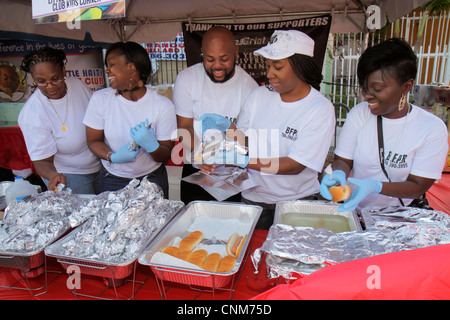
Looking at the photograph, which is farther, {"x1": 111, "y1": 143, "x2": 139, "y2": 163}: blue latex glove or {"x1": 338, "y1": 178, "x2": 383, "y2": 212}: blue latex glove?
{"x1": 111, "y1": 143, "x2": 139, "y2": 163}: blue latex glove

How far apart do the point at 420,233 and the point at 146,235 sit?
107cm

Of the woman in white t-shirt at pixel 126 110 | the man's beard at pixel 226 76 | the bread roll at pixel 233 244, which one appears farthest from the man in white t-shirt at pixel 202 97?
the bread roll at pixel 233 244

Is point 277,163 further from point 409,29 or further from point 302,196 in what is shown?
point 409,29

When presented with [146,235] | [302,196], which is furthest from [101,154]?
[302,196]

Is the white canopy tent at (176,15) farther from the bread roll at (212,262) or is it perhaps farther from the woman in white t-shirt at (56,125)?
the bread roll at (212,262)

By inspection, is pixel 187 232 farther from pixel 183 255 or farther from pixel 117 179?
pixel 117 179

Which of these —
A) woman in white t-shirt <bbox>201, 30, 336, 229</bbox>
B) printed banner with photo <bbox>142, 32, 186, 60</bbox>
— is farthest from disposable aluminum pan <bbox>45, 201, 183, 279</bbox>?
printed banner with photo <bbox>142, 32, 186, 60</bbox>

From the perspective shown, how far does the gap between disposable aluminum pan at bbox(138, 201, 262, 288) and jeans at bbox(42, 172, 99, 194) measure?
115 cm

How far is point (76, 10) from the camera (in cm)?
149

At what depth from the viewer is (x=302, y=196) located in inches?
76.3

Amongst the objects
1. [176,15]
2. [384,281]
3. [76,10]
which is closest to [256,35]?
[176,15]

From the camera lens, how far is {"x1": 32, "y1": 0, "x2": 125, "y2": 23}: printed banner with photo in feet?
4.62

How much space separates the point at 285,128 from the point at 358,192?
2.00 ft

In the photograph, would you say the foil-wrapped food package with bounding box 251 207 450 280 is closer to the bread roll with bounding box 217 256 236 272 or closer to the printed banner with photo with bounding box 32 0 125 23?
the bread roll with bounding box 217 256 236 272
